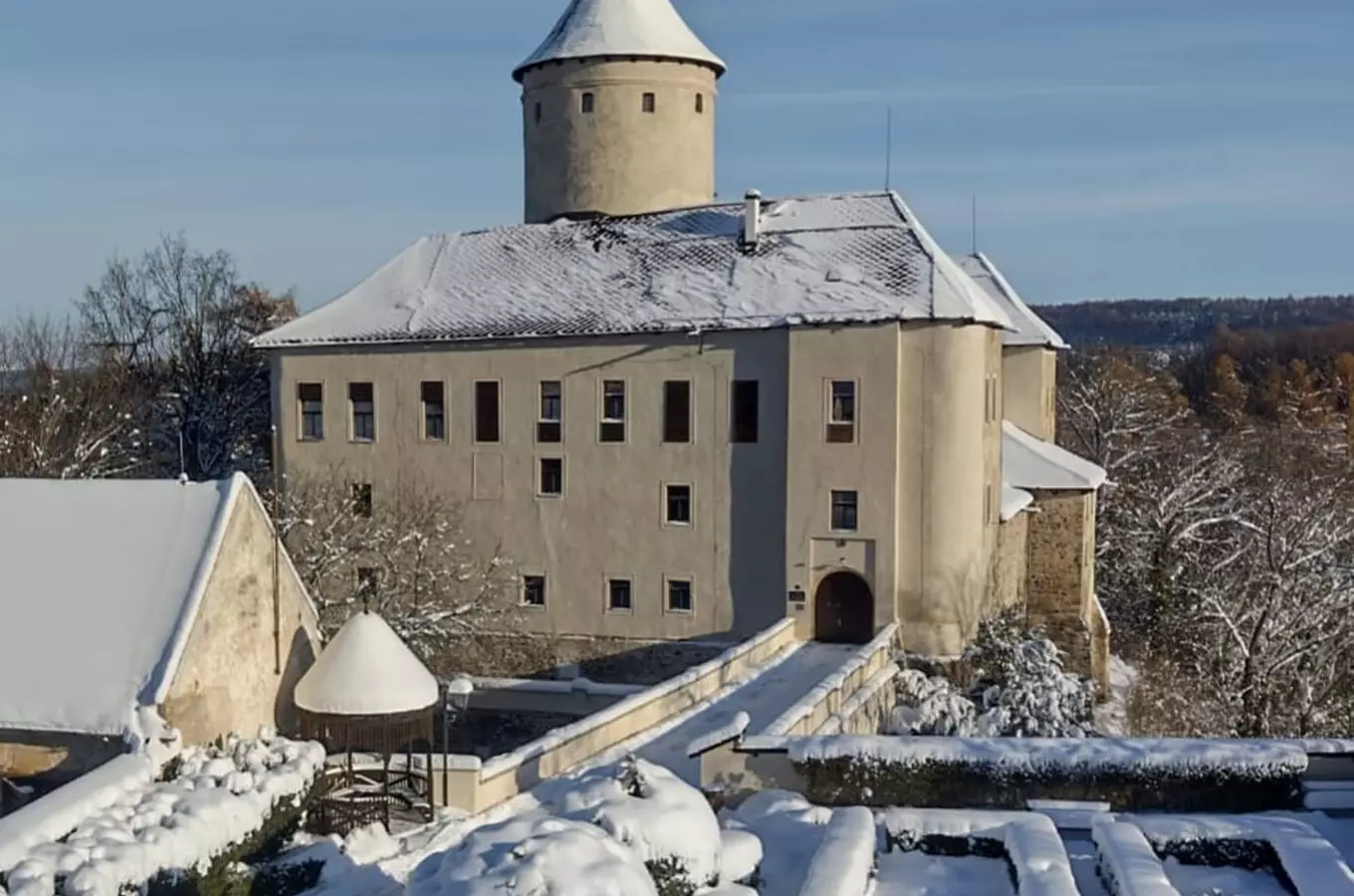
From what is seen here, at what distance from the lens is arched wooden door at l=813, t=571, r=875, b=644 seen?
25.2m

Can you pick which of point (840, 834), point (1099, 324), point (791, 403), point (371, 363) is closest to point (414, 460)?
point (371, 363)

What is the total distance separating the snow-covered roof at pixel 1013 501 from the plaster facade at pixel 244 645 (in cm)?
1562

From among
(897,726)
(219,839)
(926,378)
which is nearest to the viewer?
(219,839)

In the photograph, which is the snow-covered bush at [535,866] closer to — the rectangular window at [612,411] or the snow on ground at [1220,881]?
the snow on ground at [1220,881]

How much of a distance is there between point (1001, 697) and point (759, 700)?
453 centimetres

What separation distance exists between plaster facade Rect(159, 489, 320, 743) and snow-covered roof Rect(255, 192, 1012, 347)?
12.0m

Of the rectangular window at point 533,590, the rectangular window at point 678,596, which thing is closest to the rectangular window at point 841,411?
the rectangular window at point 678,596

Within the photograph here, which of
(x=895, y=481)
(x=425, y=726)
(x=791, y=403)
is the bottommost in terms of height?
(x=425, y=726)

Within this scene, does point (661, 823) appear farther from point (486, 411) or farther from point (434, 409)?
point (434, 409)

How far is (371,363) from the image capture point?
94.9ft

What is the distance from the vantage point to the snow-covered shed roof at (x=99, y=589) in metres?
13.5

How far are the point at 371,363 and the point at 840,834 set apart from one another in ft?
70.8

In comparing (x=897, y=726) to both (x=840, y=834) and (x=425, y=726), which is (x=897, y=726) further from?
(x=840, y=834)

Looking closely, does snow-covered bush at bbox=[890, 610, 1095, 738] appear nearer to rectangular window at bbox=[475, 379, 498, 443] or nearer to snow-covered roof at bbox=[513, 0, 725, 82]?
rectangular window at bbox=[475, 379, 498, 443]
